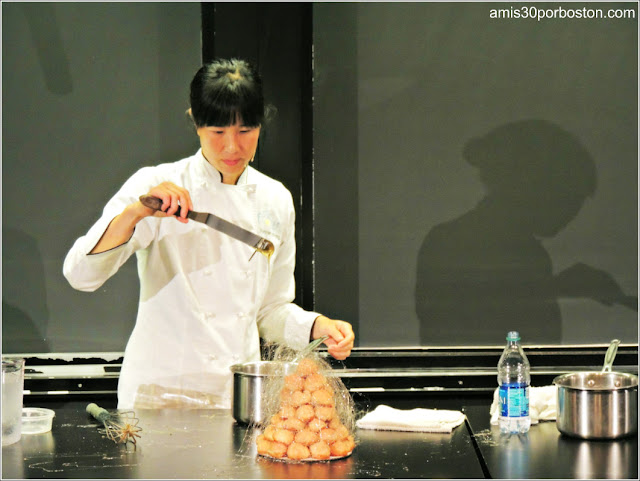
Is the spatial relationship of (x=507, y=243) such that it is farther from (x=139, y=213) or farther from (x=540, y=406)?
(x=139, y=213)

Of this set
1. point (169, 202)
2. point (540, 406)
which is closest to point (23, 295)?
point (169, 202)

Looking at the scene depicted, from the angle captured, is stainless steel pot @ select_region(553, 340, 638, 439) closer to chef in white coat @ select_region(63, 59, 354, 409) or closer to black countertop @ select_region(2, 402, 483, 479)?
black countertop @ select_region(2, 402, 483, 479)

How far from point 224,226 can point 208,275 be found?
0.32 metres

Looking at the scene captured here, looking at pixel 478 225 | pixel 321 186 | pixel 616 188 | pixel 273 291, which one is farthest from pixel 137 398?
pixel 616 188

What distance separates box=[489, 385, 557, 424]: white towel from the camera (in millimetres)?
2219

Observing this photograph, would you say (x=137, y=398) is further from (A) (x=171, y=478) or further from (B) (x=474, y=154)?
(B) (x=474, y=154)

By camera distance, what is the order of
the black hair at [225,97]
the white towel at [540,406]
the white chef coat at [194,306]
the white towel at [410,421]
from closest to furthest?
the white towel at [410,421], the white towel at [540,406], the black hair at [225,97], the white chef coat at [194,306]

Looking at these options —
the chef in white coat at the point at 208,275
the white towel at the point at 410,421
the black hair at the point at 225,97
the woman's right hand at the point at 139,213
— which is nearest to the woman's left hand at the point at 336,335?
the chef in white coat at the point at 208,275

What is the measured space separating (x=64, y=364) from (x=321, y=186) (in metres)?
1.24

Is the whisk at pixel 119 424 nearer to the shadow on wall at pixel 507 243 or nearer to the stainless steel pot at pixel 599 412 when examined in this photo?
the stainless steel pot at pixel 599 412

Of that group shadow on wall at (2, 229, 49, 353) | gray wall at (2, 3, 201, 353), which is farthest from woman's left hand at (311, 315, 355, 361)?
shadow on wall at (2, 229, 49, 353)

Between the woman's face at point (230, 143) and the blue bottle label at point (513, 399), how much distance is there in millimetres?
1075

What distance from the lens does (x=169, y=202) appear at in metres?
2.26

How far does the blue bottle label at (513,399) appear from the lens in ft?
6.76
